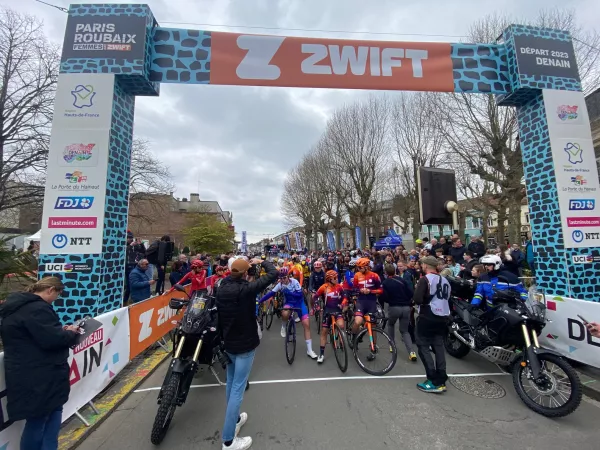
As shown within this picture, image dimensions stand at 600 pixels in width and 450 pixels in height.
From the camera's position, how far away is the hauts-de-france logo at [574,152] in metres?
6.07

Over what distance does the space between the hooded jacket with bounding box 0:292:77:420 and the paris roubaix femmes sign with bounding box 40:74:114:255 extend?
9.71 ft

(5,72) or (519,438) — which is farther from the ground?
(5,72)

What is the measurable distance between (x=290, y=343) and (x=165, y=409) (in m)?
2.74

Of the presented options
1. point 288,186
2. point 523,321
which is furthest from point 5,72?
point 288,186

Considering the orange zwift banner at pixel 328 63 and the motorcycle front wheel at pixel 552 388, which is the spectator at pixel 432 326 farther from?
the orange zwift banner at pixel 328 63

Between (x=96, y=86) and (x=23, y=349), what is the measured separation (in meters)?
4.77

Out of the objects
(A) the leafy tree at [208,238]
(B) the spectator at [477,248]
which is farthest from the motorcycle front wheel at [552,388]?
(A) the leafy tree at [208,238]

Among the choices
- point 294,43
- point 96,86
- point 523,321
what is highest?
point 294,43

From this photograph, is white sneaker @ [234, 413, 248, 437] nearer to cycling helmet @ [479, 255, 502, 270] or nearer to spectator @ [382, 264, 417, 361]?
spectator @ [382, 264, 417, 361]

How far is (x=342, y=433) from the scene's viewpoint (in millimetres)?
3158

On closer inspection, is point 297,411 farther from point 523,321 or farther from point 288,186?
point 288,186

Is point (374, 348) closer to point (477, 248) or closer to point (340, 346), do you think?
point (340, 346)

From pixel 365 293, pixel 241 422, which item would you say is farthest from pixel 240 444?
pixel 365 293

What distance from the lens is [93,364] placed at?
381 cm
